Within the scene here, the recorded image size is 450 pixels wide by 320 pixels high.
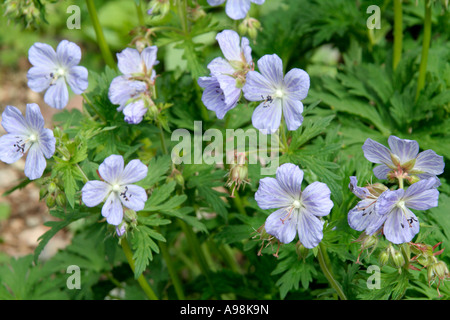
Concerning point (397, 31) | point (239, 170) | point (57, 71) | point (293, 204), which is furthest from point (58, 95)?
point (397, 31)

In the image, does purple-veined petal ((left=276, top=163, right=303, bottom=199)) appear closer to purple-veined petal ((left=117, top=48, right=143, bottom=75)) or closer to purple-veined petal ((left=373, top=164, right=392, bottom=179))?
purple-veined petal ((left=373, top=164, right=392, bottom=179))

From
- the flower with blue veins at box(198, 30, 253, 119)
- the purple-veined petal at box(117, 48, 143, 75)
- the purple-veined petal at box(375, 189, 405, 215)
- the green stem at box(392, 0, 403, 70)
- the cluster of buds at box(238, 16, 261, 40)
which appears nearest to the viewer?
the purple-veined petal at box(375, 189, 405, 215)

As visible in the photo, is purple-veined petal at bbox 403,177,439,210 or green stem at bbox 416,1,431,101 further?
green stem at bbox 416,1,431,101

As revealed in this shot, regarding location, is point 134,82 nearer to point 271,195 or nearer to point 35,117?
point 35,117

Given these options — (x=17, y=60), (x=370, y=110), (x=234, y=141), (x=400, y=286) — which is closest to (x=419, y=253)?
(x=400, y=286)

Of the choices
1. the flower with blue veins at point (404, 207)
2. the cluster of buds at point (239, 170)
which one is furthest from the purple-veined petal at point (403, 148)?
→ the cluster of buds at point (239, 170)

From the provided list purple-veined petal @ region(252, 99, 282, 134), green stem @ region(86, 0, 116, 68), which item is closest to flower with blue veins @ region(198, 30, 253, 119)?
purple-veined petal @ region(252, 99, 282, 134)
